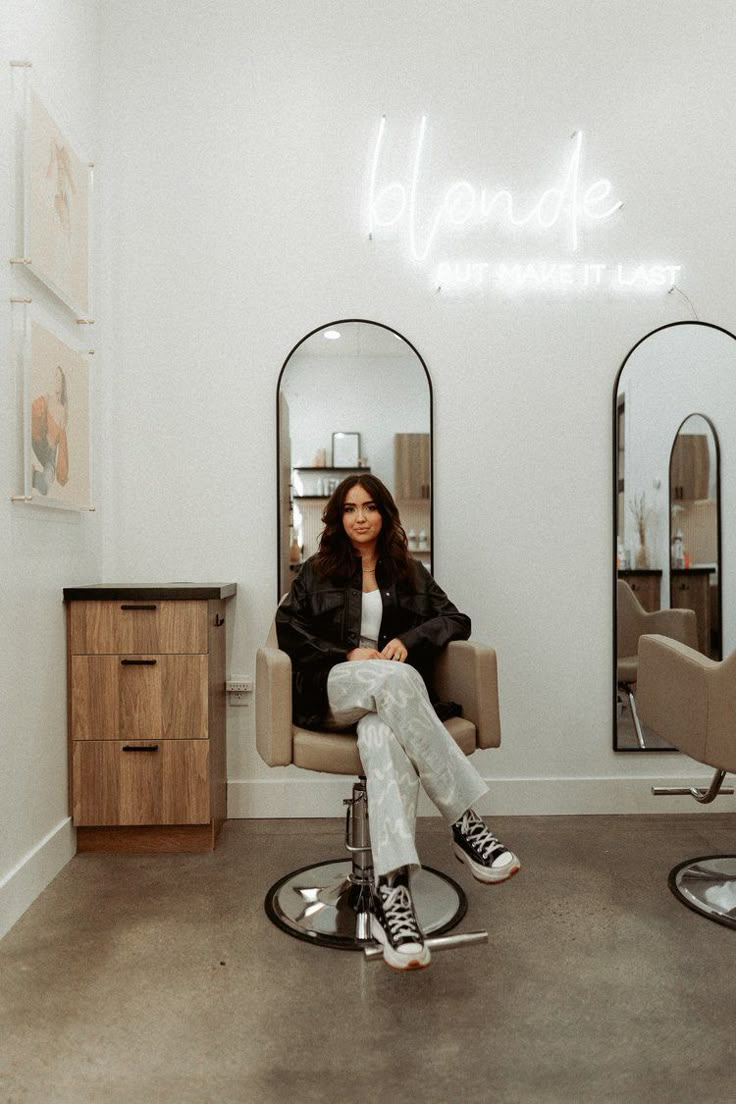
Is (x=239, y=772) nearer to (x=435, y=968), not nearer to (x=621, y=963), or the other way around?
(x=435, y=968)

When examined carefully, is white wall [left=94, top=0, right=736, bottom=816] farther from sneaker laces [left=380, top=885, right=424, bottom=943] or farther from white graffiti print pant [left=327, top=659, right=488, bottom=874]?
sneaker laces [left=380, top=885, right=424, bottom=943]

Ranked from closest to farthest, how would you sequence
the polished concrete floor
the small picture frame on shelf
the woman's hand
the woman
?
the polished concrete floor → the woman → the woman's hand → the small picture frame on shelf

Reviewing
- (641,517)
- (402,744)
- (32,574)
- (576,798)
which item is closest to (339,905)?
(402,744)

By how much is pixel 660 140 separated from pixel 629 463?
131 cm

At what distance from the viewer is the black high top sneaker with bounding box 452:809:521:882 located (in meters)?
1.96

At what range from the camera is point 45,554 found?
238 cm

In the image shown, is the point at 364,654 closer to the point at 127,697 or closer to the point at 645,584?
the point at 127,697

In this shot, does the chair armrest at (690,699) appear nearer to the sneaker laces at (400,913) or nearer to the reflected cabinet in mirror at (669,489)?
the reflected cabinet in mirror at (669,489)

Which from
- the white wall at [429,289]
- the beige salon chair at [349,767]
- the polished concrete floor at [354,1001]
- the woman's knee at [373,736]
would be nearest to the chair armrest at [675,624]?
the white wall at [429,289]

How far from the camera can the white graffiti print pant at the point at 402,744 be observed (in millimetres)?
1929

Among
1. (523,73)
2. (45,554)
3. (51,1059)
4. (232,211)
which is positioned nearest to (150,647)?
(45,554)

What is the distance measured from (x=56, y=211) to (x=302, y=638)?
5.20ft

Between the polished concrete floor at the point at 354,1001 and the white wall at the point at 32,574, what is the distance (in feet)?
0.63

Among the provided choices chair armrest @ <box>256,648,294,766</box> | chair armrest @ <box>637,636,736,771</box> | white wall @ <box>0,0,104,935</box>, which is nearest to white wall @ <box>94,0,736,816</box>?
white wall @ <box>0,0,104,935</box>
